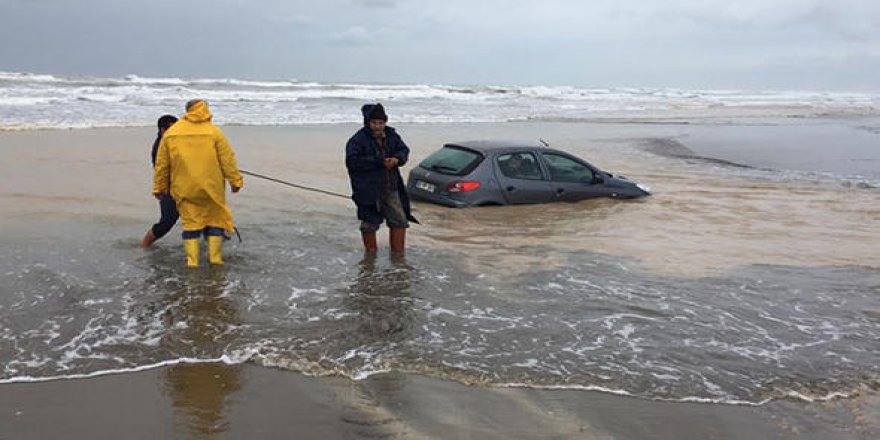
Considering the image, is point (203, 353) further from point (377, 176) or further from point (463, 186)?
point (463, 186)

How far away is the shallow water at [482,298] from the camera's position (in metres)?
5.17

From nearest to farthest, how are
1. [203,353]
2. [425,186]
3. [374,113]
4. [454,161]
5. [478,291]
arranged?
[203,353] → [478,291] → [374,113] → [454,161] → [425,186]

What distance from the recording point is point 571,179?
39.2 ft

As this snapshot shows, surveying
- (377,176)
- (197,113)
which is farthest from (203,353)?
(377,176)

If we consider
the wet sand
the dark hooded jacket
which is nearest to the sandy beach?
the wet sand

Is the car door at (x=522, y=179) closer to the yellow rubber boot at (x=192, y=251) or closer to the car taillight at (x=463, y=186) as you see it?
the car taillight at (x=463, y=186)

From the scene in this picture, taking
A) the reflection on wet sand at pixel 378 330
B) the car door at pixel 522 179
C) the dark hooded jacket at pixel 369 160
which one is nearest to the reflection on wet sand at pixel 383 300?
the reflection on wet sand at pixel 378 330

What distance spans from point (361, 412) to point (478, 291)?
285 centimetres

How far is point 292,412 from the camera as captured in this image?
4.35 meters

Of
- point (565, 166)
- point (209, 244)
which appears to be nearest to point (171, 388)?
point (209, 244)

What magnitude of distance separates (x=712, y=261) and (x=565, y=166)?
387 centimetres

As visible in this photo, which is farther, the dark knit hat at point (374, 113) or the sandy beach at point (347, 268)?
the dark knit hat at point (374, 113)

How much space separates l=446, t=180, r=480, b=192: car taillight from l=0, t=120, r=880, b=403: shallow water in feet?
1.16

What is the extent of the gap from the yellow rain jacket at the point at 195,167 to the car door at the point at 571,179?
5787 mm
